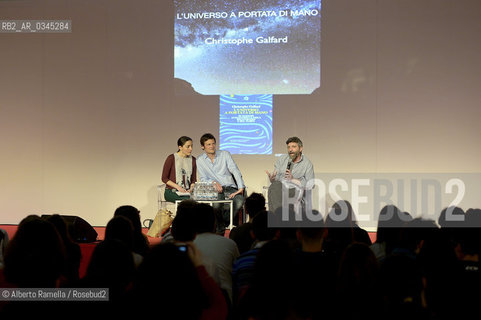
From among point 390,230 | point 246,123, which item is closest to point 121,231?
point 390,230

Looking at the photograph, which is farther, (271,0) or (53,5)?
(53,5)

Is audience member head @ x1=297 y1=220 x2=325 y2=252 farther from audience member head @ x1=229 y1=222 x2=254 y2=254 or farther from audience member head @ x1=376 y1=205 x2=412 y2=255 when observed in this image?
audience member head @ x1=229 y1=222 x2=254 y2=254

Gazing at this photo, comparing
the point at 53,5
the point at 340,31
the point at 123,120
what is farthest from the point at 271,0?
the point at 53,5

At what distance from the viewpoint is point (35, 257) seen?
79.7 inches

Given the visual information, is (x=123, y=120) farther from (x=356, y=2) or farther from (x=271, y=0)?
(x=356, y=2)

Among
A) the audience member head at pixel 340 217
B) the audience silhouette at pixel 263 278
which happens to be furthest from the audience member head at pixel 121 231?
the audience member head at pixel 340 217

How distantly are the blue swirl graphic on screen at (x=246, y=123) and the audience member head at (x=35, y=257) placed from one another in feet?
15.5

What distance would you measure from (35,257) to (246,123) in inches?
190

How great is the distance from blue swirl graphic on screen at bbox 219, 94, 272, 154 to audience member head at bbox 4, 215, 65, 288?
4.72 m

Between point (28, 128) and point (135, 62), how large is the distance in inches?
70.0

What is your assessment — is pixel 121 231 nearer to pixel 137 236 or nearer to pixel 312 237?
pixel 137 236

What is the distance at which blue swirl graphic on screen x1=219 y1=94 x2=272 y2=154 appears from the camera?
Answer: 6672 mm

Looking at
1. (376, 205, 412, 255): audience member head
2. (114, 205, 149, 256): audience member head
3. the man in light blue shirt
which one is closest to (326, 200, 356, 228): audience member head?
(376, 205, 412, 255): audience member head

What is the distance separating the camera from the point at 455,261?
7.02 feet
